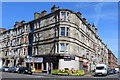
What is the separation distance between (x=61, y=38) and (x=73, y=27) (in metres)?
3.97

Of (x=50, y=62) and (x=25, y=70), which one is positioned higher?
(x=50, y=62)

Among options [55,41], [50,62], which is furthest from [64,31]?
[50,62]

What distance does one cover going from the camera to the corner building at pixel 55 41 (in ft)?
127

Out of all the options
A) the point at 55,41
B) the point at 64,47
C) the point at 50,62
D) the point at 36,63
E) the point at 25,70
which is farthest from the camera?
the point at 36,63

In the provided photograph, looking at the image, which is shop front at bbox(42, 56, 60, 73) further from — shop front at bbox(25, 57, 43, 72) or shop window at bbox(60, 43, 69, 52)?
shop window at bbox(60, 43, 69, 52)

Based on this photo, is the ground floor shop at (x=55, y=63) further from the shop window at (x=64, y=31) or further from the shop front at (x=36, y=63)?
the shop window at (x=64, y=31)

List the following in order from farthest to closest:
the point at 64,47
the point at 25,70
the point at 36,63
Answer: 1. the point at 36,63
2. the point at 64,47
3. the point at 25,70

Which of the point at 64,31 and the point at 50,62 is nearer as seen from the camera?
the point at 64,31

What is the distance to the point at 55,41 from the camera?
3950cm

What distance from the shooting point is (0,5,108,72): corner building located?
127ft

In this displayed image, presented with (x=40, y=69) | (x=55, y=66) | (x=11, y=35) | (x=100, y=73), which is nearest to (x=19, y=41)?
(x=11, y=35)

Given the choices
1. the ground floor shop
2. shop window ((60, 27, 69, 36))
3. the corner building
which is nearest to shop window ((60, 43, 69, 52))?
the corner building

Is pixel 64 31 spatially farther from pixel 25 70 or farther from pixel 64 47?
pixel 25 70

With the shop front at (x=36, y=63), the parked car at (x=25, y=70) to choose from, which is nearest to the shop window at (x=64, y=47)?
the shop front at (x=36, y=63)
